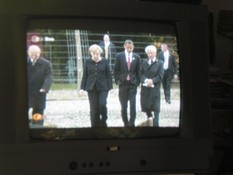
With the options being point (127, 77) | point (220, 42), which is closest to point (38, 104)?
point (127, 77)

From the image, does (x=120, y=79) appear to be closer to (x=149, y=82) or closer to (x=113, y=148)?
(x=149, y=82)

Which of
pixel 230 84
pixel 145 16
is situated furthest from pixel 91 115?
pixel 230 84

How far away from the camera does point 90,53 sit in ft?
4.59

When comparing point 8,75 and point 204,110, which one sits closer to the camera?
point 8,75

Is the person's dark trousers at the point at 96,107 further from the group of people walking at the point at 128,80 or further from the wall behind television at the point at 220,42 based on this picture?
the wall behind television at the point at 220,42

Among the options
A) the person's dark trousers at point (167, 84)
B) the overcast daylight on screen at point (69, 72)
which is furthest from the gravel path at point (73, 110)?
the person's dark trousers at point (167, 84)

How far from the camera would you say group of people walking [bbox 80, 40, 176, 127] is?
4.61 feet

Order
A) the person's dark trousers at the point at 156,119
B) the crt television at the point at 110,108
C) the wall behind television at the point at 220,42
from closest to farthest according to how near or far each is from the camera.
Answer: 1. the crt television at the point at 110,108
2. the person's dark trousers at the point at 156,119
3. the wall behind television at the point at 220,42

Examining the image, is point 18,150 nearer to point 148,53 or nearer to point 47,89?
point 47,89

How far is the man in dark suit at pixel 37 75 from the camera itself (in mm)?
1375

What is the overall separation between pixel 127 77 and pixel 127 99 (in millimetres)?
76

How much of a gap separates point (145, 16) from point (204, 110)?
1.30 feet

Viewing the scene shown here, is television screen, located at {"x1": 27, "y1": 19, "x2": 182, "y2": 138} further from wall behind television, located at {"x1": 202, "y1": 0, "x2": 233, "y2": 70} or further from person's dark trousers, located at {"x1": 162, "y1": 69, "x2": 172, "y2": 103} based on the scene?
wall behind television, located at {"x1": 202, "y1": 0, "x2": 233, "y2": 70}

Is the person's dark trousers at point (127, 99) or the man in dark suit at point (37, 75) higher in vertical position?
the man in dark suit at point (37, 75)
